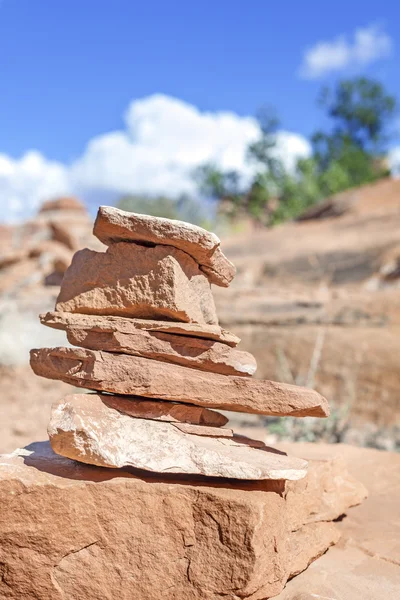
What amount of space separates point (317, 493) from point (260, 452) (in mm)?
510

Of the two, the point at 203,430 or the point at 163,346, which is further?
the point at 203,430

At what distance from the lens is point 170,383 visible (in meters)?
3.13

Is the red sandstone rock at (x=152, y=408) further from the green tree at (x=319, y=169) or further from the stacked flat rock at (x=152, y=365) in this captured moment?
the green tree at (x=319, y=169)

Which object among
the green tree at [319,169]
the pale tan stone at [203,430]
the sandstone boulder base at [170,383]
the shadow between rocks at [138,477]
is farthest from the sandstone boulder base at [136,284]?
the green tree at [319,169]

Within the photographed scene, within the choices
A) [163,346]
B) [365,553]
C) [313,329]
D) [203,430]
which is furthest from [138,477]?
[313,329]

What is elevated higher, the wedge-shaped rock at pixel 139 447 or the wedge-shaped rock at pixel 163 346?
the wedge-shaped rock at pixel 163 346

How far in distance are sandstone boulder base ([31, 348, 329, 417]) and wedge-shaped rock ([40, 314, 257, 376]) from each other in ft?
0.14

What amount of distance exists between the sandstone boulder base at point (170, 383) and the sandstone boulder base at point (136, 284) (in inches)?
10.1

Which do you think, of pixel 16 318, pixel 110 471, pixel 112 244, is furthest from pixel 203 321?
pixel 16 318

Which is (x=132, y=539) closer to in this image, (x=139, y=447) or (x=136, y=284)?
(x=139, y=447)

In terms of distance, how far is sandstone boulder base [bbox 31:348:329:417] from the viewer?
3.09m

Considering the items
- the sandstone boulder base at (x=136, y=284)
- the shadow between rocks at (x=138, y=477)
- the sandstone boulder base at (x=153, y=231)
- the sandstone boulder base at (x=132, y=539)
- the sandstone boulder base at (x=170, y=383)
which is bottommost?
the sandstone boulder base at (x=132, y=539)

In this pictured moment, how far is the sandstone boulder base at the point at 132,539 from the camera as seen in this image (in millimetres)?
2887

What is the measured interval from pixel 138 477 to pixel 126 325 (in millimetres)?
717
